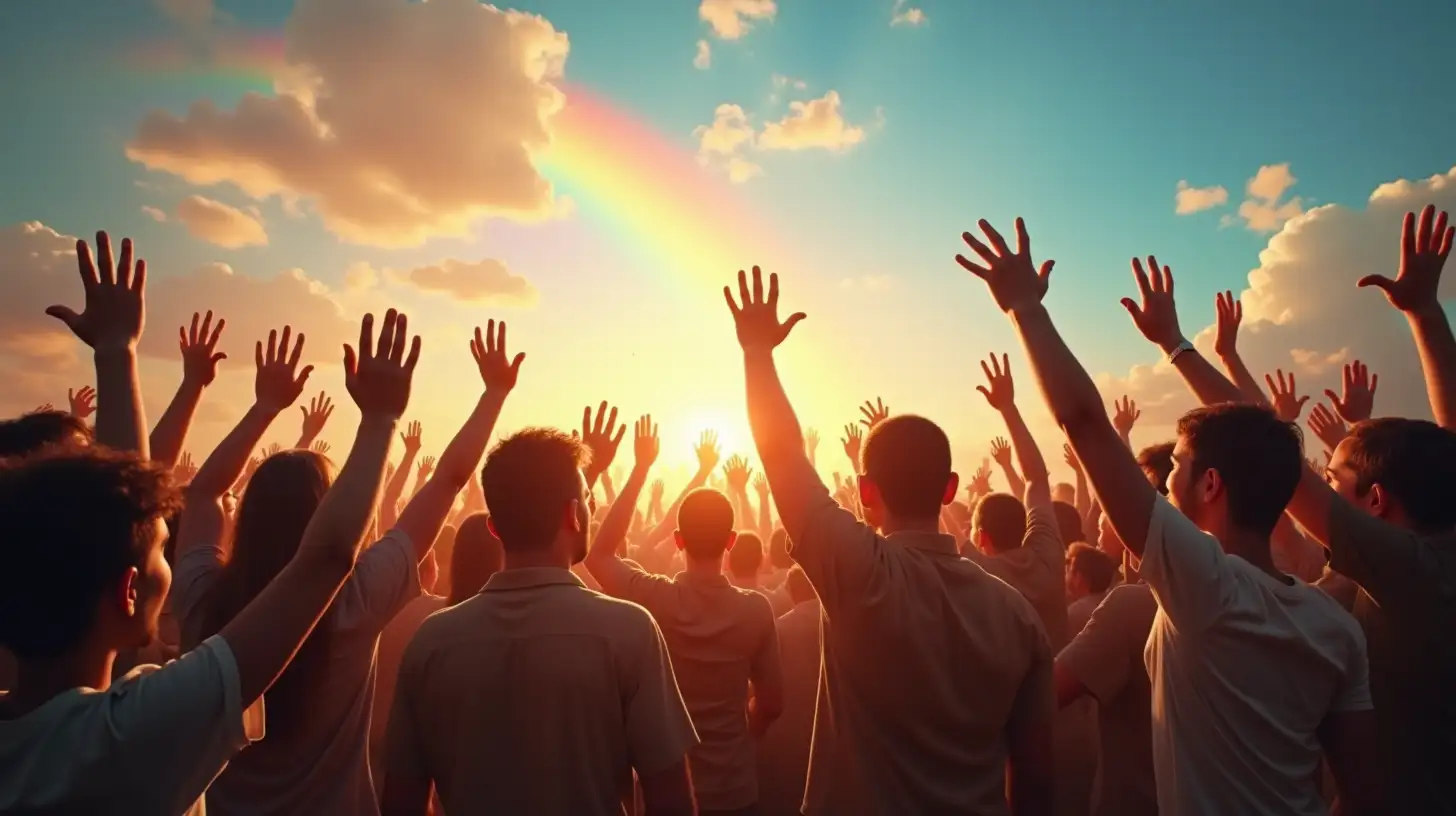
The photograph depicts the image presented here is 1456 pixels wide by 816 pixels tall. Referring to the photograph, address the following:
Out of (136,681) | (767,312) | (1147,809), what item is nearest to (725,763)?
(1147,809)

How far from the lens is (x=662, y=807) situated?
2.99 metres

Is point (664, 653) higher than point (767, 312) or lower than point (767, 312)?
lower

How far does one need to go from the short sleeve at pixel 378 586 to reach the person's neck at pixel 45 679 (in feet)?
3.85

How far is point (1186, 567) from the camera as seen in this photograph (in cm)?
292

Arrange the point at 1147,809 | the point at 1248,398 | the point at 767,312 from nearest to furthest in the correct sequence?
the point at 767,312
the point at 1147,809
the point at 1248,398

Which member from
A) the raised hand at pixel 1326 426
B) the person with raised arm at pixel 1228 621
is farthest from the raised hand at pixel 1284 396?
the person with raised arm at pixel 1228 621

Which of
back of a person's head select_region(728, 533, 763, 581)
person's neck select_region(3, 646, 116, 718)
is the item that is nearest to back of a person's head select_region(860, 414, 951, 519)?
person's neck select_region(3, 646, 116, 718)

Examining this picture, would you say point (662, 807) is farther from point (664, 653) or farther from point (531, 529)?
point (531, 529)

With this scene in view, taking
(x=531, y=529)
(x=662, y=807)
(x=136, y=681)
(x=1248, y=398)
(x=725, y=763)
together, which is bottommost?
(x=725, y=763)

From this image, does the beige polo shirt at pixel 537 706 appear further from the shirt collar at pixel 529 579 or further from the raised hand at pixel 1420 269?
the raised hand at pixel 1420 269

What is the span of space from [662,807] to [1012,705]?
61.6 inches

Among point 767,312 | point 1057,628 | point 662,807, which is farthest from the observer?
point 1057,628

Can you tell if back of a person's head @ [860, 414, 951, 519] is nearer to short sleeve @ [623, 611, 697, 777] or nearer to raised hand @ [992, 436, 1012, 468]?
short sleeve @ [623, 611, 697, 777]

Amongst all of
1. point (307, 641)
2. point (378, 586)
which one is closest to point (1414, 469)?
point (378, 586)
